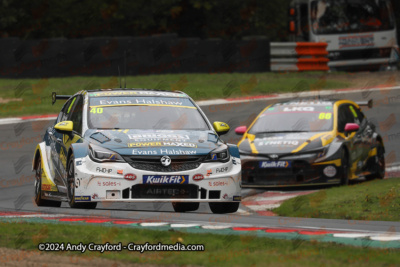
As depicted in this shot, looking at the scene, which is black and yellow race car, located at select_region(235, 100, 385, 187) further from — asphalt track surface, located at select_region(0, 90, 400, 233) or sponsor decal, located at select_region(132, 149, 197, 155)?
sponsor decal, located at select_region(132, 149, 197, 155)

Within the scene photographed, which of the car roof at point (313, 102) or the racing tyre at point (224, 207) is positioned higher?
the car roof at point (313, 102)

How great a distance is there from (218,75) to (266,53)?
258 centimetres

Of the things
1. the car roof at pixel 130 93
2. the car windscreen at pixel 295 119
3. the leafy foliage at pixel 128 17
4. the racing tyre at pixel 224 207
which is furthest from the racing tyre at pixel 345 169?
the leafy foliage at pixel 128 17

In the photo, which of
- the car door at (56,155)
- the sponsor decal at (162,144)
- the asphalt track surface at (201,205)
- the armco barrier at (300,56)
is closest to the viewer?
the asphalt track surface at (201,205)

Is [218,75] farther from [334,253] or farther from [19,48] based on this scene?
[334,253]

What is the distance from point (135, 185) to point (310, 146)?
5.96 meters

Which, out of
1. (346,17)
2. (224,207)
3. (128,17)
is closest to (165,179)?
(224,207)

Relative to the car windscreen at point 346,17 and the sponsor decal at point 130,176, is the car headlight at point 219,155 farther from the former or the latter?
the car windscreen at point 346,17

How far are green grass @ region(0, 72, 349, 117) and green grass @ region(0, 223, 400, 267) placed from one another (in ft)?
55.6

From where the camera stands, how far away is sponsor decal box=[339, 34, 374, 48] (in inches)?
1325

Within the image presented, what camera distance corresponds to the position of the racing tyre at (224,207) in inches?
441

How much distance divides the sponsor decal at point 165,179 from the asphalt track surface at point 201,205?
38cm

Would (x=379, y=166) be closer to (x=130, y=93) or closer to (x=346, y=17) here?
(x=130, y=93)

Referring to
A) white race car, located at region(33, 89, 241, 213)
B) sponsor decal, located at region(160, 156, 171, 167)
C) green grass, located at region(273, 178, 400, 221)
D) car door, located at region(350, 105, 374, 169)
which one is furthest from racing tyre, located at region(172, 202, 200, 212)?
car door, located at region(350, 105, 374, 169)
